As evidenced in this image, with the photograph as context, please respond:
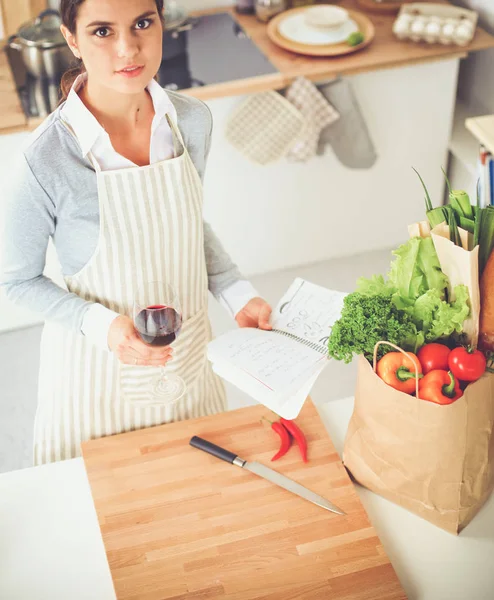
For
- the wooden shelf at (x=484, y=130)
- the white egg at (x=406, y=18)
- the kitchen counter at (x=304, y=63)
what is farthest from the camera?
the white egg at (x=406, y=18)

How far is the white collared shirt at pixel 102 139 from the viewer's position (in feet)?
4.35

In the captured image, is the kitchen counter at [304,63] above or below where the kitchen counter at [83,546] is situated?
above

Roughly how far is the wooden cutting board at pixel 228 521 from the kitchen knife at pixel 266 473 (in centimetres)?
1

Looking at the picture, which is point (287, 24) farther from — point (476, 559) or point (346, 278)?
point (476, 559)

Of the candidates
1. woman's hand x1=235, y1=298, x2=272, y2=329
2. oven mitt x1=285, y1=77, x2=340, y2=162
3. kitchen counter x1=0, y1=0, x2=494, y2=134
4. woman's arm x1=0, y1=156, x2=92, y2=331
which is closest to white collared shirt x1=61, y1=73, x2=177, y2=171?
woman's arm x1=0, y1=156, x2=92, y2=331

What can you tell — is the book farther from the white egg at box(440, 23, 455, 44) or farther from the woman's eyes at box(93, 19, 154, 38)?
the white egg at box(440, 23, 455, 44)

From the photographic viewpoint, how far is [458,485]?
1.19 meters

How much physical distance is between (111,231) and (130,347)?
221 millimetres

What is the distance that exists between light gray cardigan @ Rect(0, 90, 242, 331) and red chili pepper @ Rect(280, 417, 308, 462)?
44cm

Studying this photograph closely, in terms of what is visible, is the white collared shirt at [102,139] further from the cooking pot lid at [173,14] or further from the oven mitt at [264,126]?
the cooking pot lid at [173,14]

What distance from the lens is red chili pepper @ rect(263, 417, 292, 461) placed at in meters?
1.35

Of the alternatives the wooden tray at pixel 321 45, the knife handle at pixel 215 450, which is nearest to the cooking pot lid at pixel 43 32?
the wooden tray at pixel 321 45

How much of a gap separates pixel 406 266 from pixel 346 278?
79.3 inches

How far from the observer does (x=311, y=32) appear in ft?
9.29
